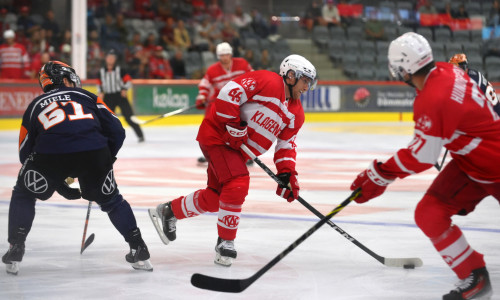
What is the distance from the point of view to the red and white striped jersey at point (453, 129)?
11.0ft

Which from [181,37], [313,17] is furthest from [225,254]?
[313,17]

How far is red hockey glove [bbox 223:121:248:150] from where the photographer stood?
4561 millimetres

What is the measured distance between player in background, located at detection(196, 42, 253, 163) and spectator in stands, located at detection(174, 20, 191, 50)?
288 inches

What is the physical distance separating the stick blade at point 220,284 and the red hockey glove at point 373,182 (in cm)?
65

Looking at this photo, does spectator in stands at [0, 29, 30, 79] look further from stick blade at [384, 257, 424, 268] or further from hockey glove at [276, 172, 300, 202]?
stick blade at [384, 257, 424, 268]

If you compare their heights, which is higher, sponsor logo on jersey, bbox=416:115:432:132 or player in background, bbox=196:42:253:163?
sponsor logo on jersey, bbox=416:115:432:132

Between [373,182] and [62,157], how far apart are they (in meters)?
1.54

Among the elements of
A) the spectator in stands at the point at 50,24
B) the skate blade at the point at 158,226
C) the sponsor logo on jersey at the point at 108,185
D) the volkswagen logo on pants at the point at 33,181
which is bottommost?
the spectator in stands at the point at 50,24

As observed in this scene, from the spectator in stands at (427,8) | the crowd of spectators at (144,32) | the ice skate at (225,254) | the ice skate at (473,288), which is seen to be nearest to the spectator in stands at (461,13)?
the spectator in stands at (427,8)

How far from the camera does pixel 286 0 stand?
21516mm

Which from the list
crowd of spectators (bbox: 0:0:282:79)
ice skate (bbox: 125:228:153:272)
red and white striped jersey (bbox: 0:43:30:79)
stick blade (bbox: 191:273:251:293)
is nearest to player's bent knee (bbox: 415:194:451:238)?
stick blade (bbox: 191:273:251:293)

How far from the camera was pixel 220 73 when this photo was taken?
984 centimetres

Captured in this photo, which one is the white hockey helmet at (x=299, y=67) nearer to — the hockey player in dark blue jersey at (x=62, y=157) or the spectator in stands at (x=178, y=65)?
the hockey player in dark blue jersey at (x=62, y=157)

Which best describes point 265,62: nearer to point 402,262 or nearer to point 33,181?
point 402,262
